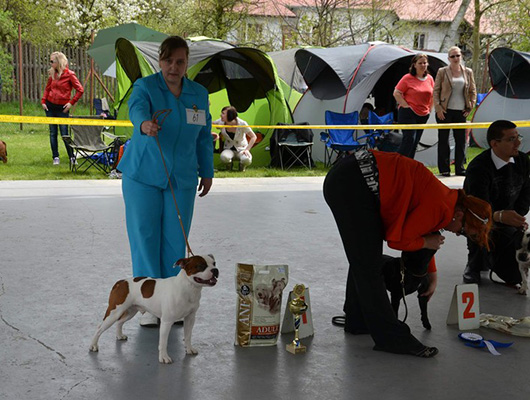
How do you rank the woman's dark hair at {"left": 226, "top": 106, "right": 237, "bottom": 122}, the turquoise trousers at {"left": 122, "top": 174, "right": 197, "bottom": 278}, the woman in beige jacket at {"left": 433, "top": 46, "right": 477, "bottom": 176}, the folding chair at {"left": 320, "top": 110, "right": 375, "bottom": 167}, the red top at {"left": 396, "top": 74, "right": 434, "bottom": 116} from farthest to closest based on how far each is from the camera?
the folding chair at {"left": 320, "top": 110, "right": 375, "bottom": 167}, the woman's dark hair at {"left": 226, "top": 106, "right": 237, "bottom": 122}, the red top at {"left": 396, "top": 74, "right": 434, "bottom": 116}, the woman in beige jacket at {"left": 433, "top": 46, "right": 477, "bottom": 176}, the turquoise trousers at {"left": 122, "top": 174, "right": 197, "bottom": 278}

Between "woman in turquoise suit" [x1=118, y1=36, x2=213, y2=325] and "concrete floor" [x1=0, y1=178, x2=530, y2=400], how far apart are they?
45cm

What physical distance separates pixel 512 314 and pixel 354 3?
23.2 meters

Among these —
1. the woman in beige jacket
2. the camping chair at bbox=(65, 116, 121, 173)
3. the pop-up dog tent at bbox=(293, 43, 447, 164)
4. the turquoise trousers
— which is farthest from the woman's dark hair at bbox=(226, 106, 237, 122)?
the turquoise trousers

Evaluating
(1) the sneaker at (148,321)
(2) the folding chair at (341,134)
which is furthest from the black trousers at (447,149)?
(1) the sneaker at (148,321)

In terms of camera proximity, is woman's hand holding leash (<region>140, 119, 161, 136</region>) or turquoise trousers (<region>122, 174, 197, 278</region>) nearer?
woman's hand holding leash (<region>140, 119, 161, 136</region>)

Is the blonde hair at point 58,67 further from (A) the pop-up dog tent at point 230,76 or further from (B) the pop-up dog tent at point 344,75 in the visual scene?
(B) the pop-up dog tent at point 344,75

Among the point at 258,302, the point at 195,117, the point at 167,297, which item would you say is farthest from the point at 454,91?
the point at 167,297

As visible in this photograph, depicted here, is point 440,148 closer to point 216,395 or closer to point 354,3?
point 216,395

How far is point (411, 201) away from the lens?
9.61ft

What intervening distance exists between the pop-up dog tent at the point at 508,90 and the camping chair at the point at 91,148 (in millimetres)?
7586

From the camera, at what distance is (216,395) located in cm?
273

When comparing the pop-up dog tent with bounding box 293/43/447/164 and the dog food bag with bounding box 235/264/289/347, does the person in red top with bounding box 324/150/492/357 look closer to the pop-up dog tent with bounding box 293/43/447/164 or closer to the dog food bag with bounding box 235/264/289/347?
the dog food bag with bounding box 235/264/289/347

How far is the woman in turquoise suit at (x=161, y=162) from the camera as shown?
3.34 m

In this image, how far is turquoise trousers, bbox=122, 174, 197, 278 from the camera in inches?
135
